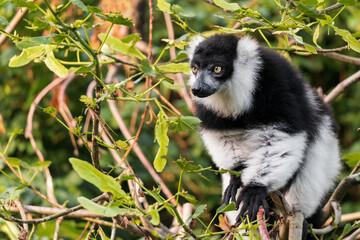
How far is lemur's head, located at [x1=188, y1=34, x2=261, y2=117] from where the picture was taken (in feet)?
10.9

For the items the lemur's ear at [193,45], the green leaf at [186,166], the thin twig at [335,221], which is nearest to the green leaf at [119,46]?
the green leaf at [186,166]

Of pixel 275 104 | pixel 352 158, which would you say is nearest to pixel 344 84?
pixel 352 158

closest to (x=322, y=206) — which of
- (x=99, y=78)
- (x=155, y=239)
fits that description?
(x=155, y=239)

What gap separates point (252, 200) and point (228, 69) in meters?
0.97

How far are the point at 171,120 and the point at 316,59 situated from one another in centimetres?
574

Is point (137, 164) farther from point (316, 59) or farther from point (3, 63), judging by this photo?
point (316, 59)

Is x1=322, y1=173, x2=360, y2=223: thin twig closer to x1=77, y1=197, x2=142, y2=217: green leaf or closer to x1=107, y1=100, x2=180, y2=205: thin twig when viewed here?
x1=107, y1=100, x2=180, y2=205: thin twig

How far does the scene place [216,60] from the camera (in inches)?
133

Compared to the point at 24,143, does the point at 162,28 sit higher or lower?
higher

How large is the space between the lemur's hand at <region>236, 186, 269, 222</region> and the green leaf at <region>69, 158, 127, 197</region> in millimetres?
1169

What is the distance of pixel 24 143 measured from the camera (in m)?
6.02

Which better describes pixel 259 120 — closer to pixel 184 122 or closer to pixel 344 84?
pixel 344 84

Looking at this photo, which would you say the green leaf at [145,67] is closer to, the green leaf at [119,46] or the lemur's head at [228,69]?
the green leaf at [119,46]

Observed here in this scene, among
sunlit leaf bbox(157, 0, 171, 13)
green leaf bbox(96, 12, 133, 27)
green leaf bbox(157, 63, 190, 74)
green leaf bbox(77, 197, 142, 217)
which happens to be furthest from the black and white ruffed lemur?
green leaf bbox(77, 197, 142, 217)
